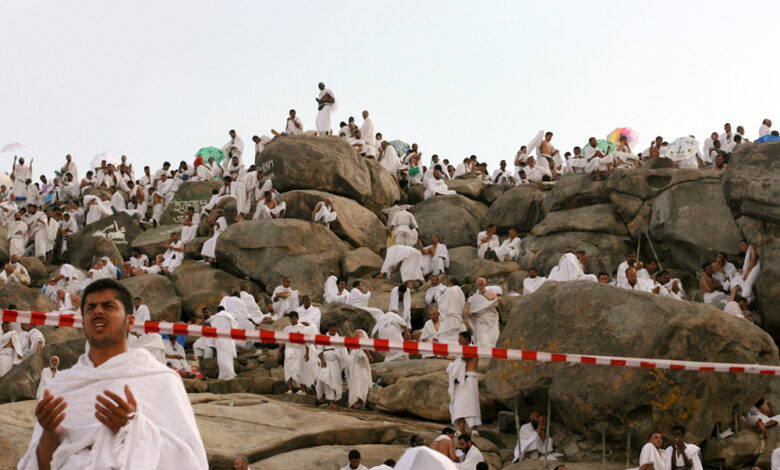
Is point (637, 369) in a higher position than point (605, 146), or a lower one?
lower

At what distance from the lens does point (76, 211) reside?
3016 centimetres

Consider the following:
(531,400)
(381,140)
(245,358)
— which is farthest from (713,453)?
(381,140)

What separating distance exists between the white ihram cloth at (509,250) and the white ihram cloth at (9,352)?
1232cm

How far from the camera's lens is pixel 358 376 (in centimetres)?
1508

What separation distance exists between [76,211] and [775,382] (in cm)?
2350

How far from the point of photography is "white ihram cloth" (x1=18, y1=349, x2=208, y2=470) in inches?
122

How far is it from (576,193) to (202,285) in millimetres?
10765

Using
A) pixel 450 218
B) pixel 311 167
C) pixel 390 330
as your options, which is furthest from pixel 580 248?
pixel 311 167

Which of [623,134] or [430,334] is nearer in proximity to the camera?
[430,334]

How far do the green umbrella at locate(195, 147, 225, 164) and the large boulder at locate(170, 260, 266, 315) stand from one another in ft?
34.8

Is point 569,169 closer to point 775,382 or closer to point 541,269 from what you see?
point 541,269

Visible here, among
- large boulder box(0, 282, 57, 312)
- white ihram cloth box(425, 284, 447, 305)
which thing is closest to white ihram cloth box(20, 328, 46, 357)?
large boulder box(0, 282, 57, 312)

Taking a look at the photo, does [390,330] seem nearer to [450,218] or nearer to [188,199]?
[450,218]

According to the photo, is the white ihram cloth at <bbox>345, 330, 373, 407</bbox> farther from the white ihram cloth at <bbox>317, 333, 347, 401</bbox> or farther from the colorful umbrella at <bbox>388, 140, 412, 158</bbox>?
the colorful umbrella at <bbox>388, 140, 412, 158</bbox>
